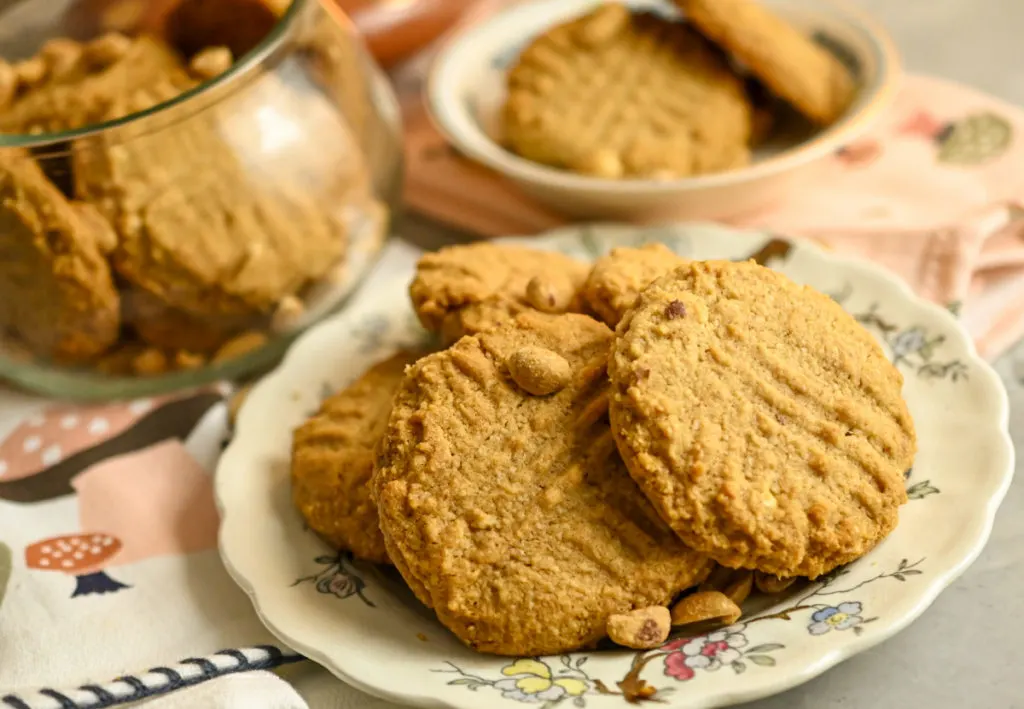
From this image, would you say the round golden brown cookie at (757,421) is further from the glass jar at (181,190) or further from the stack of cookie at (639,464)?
the glass jar at (181,190)

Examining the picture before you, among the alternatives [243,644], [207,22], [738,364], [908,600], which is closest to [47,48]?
[207,22]

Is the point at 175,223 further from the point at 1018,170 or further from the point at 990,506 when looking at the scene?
the point at 1018,170

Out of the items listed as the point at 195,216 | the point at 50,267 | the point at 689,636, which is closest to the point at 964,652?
the point at 689,636

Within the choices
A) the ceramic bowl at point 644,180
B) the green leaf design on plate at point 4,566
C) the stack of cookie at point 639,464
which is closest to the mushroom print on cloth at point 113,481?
the green leaf design on plate at point 4,566

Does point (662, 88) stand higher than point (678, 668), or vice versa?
point (662, 88)

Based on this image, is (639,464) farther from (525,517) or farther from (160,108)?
(160,108)

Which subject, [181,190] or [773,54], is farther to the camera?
[773,54]
